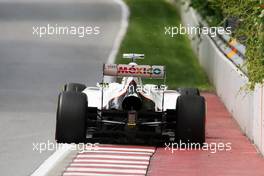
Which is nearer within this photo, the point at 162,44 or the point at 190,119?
the point at 190,119

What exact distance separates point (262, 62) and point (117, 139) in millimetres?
5025

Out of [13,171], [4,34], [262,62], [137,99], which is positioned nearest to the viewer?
[262,62]

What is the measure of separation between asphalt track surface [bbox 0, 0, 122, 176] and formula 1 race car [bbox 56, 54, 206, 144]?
34.4 inches

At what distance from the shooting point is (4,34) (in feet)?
128

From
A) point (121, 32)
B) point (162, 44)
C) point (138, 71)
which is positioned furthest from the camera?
point (121, 32)

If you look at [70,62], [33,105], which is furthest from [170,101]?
[70,62]

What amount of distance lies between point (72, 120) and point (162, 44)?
1997 centimetres

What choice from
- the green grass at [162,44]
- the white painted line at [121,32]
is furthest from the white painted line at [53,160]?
the white painted line at [121,32]

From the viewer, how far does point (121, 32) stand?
40000 mm

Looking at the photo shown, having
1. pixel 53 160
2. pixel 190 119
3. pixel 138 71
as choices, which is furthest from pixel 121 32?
pixel 53 160

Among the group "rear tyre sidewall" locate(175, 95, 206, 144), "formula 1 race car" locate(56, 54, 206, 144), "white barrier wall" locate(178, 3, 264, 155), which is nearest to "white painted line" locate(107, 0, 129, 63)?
"white barrier wall" locate(178, 3, 264, 155)

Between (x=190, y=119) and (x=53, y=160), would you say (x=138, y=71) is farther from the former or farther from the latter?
(x=53, y=160)

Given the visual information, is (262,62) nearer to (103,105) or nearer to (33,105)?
(103,105)

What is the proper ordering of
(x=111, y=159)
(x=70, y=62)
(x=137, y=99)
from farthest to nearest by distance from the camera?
(x=70, y=62) → (x=137, y=99) → (x=111, y=159)
